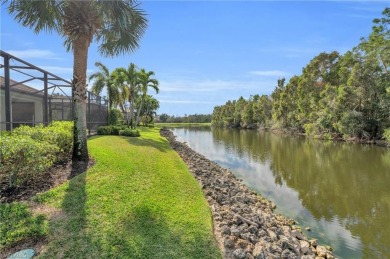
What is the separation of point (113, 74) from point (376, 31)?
26493 millimetres

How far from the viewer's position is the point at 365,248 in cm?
736

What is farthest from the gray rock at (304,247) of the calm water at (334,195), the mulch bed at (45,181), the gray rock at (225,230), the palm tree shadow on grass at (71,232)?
the mulch bed at (45,181)

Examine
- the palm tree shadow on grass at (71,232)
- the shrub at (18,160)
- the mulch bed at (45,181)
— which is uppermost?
the shrub at (18,160)

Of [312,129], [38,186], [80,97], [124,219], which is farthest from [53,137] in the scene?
[312,129]

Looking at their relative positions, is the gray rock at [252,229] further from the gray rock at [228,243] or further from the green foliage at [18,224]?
the green foliage at [18,224]

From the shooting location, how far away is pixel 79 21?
912cm

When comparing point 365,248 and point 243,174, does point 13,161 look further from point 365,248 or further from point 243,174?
point 243,174

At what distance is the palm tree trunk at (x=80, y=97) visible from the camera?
919cm

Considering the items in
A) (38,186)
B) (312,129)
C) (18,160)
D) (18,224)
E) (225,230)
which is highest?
(18,160)

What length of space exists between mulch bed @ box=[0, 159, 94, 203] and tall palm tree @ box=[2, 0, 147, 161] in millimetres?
480

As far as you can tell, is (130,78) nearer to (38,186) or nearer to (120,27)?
(120,27)

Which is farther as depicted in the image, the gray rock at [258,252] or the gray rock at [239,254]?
the gray rock at [258,252]

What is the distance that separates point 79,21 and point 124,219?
641cm

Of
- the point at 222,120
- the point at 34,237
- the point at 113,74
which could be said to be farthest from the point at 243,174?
the point at 222,120
